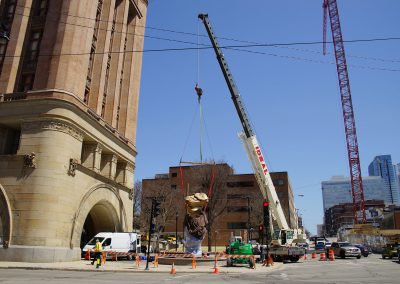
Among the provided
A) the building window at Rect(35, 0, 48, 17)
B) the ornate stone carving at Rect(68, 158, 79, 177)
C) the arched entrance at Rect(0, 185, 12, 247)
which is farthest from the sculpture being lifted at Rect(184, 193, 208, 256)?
the building window at Rect(35, 0, 48, 17)

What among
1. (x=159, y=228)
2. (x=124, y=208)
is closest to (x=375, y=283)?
(x=124, y=208)

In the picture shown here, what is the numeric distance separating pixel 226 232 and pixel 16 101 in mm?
65334

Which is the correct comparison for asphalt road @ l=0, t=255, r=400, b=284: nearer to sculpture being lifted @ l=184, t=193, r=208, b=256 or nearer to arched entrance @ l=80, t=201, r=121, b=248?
sculpture being lifted @ l=184, t=193, r=208, b=256

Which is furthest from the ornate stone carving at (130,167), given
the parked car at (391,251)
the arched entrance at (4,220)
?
the parked car at (391,251)

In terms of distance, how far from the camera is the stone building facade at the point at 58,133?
27047mm

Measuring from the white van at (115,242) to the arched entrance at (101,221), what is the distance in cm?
400

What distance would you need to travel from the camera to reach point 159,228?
6788 centimetres

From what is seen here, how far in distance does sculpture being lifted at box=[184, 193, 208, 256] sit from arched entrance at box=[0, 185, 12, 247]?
12.9 m

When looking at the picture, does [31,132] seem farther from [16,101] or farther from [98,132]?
[98,132]

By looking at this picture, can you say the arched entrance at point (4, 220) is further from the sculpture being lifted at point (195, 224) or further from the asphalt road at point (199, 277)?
the sculpture being lifted at point (195, 224)

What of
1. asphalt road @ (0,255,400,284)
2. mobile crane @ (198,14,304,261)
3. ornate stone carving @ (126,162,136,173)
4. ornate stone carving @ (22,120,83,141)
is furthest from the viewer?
ornate stone carving @ (126,162,136,173)

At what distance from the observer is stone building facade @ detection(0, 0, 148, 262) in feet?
88.7

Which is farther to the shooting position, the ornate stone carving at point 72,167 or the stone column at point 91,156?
the stone column at point 91,156

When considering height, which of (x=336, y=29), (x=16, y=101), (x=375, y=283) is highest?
(x=336, y=29)
